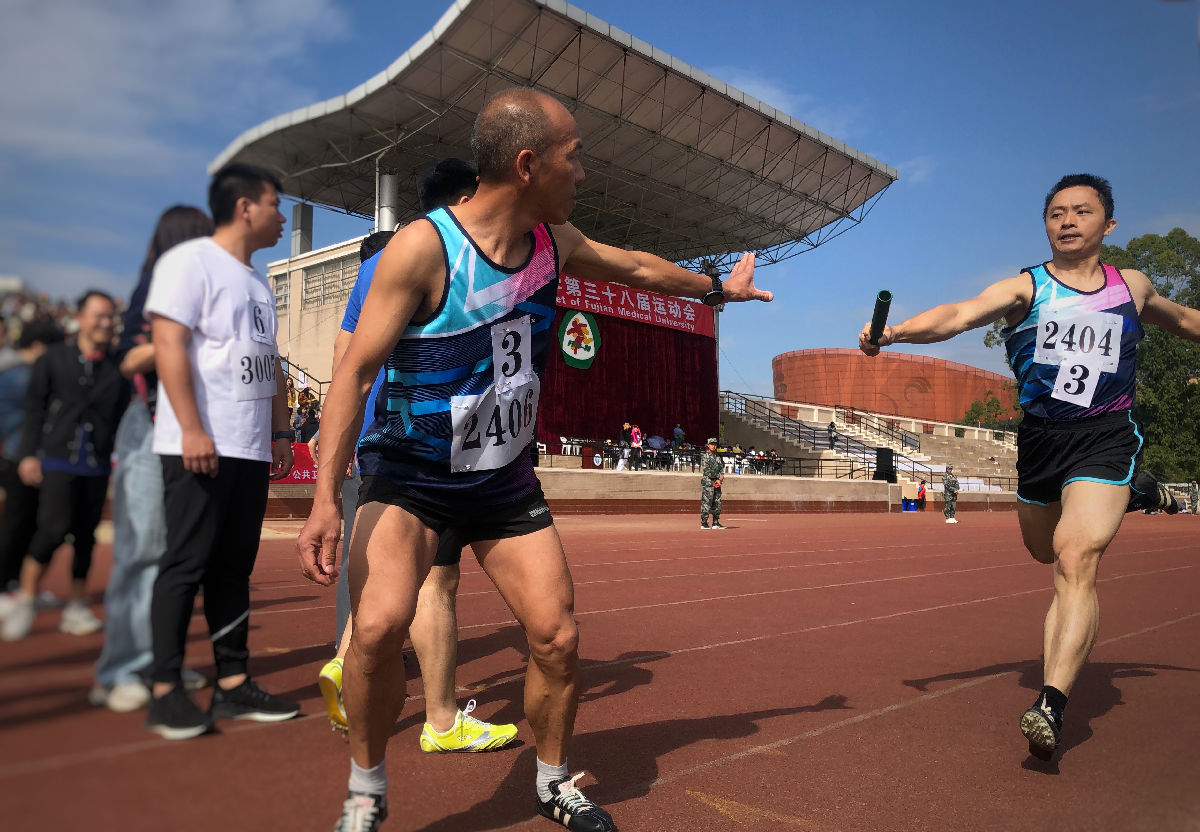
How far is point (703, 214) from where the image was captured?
104 ft

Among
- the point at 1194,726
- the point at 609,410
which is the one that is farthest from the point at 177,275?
the point at 609,410

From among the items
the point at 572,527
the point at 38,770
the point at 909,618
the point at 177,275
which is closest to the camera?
the point at 38,770

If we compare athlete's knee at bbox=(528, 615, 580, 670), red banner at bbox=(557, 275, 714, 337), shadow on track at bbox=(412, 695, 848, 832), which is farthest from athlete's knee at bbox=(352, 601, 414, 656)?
red banner at bbox=(557, 275, 714, 337)

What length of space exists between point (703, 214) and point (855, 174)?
5.74 m

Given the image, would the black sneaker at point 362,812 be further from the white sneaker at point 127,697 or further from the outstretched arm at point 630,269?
the outstretched arm at point 630,269

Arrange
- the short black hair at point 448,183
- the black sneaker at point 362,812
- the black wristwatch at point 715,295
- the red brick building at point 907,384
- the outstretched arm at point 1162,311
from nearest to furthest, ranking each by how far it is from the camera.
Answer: the black sneaker at point 362,812 < the black wristwatch at point 715,295 < the short black hair at point 448,183 < the outstretched arm at point 1162,311 < the red brick building at point 907,384

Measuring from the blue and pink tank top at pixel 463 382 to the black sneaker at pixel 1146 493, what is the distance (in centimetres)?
241

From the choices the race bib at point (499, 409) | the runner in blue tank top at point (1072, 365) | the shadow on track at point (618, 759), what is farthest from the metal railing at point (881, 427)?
the race bib at point (499, 409)

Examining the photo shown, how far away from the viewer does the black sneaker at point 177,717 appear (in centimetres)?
84

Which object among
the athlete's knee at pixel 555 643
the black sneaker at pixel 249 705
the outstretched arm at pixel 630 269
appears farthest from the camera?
the outstretched arm at pixel 630 269

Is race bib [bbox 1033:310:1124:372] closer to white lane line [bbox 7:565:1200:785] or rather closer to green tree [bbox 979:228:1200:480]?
green tree [bbox 979:228:1200:480]

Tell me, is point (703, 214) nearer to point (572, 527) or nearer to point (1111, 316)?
point (572, 527)

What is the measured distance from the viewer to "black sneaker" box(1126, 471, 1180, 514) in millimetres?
3088

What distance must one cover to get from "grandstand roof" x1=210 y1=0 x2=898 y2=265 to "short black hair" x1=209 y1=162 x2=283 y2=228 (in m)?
11.0
